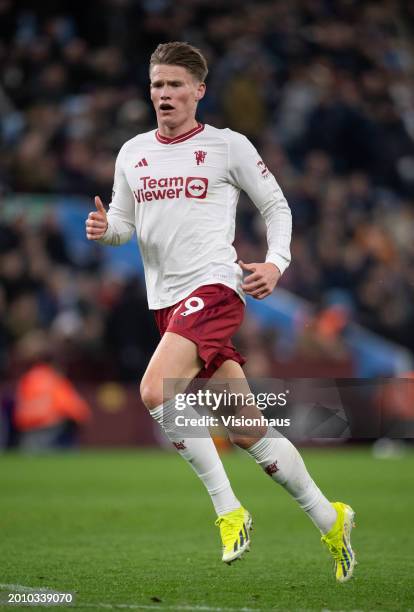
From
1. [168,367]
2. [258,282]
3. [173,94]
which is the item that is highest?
[173,94]

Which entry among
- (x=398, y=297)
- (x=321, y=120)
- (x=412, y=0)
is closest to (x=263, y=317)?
(x=398, y=297)

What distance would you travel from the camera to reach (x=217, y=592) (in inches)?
199

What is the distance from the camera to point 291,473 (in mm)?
5352

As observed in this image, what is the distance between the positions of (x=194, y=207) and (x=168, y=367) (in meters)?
0.77

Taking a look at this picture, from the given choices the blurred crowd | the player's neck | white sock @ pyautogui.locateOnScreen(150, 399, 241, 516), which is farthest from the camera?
the blurred crowd

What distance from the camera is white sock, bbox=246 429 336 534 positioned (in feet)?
17.5

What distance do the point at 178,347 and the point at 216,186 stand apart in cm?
80

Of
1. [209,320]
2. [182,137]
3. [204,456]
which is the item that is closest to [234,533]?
[204,456]

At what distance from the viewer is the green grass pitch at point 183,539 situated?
500 cm

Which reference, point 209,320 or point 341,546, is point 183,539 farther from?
point 209,320

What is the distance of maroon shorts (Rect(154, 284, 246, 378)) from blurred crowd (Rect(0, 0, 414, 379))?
8.98 meters

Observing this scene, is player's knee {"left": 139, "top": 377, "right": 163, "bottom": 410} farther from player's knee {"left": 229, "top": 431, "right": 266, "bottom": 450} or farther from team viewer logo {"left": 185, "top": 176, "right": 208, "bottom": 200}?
team viewer logo {"left": 185, "top": 176, "right": 208, "bottom": 200}

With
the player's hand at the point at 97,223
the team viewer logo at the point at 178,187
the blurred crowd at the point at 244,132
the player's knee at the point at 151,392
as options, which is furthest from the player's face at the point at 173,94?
the blurred crowd at the point at 244,132

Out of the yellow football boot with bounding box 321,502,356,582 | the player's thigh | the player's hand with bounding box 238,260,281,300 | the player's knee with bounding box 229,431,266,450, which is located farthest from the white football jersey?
the yellow football boot with bounding box 321,502,356,582
